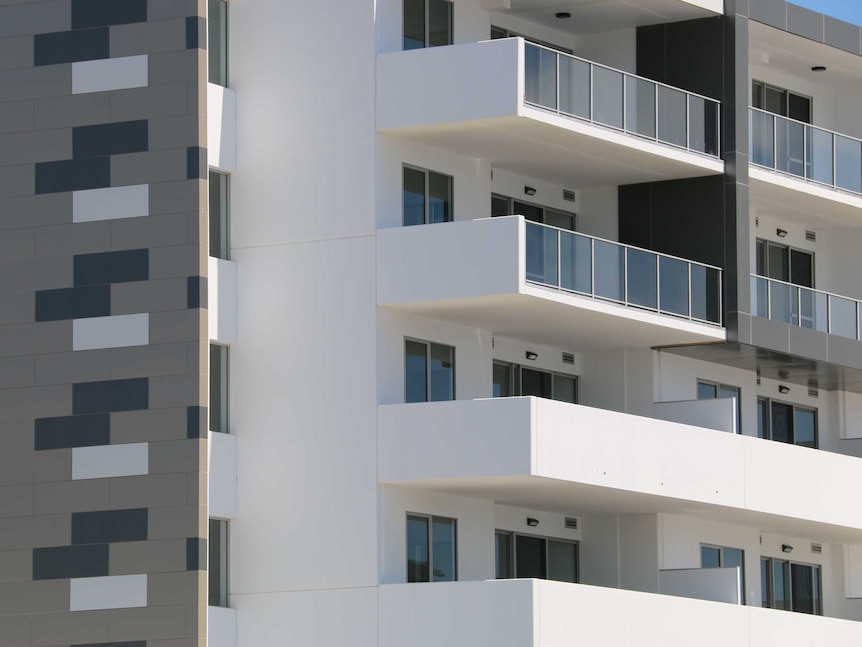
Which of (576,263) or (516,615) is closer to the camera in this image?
(516,615)

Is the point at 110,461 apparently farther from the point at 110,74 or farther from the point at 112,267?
the point at 110,74

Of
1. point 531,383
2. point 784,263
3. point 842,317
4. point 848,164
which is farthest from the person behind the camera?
point 784,263

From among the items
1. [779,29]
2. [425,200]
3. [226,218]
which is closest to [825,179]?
[779,29]

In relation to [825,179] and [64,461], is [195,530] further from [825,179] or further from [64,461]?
[825,179]

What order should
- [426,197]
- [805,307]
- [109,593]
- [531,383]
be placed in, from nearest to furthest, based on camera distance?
[109,593] → [426,197] → [531,383] → [805,307]


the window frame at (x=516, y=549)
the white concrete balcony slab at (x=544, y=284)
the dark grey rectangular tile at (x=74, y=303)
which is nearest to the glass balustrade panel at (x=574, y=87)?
the white concrete balcony slab at (x=544, y=284)

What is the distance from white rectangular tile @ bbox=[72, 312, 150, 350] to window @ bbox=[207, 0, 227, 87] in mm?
4992

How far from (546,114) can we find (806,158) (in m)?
8.78

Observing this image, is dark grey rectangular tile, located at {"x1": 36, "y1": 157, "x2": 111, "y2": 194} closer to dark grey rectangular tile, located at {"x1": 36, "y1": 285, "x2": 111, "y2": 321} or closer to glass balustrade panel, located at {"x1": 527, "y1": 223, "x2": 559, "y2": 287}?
dark grey rectangular tile, located at {"x1": 36, "y1": 285, "x2": 111, "y2": 321}

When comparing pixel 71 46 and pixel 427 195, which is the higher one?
pixel 71 46

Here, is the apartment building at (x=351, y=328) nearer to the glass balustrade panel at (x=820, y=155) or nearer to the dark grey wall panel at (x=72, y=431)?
the dark grey wall panel at (x=72, y=431)

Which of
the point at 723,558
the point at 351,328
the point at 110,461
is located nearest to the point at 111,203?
the point at 110,461

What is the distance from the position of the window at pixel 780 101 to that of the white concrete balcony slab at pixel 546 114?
192 inches

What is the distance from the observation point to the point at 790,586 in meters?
48.7
